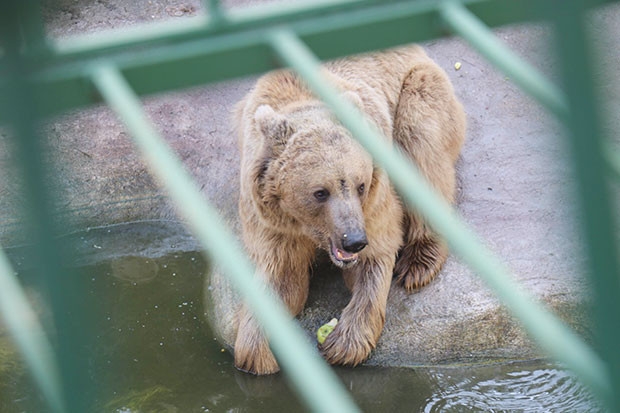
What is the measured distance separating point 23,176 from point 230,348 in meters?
4.89

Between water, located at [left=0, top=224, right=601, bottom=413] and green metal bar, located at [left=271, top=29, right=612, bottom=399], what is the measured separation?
3458 mm

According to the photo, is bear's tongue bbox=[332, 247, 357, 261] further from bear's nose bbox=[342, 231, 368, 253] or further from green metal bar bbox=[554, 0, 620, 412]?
green metal bar bbox=[554, 0, 620, 412]

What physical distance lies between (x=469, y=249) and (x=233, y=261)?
0.44 meters

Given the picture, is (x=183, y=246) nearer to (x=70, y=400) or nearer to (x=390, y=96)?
(x=390, y=96)

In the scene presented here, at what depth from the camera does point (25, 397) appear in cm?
568

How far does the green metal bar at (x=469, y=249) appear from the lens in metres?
1.47

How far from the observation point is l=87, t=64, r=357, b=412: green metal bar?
4.75ft

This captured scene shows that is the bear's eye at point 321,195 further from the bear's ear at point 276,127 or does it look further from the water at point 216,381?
the water at point 216,381

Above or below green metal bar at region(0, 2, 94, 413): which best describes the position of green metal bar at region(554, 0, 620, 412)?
below

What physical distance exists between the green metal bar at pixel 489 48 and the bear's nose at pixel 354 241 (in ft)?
9.65

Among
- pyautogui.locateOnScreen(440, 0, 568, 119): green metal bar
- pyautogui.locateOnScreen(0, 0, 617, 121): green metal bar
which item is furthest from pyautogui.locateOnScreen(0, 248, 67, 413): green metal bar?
pyautogui.locateOnScreen(440, 0, 568, 119): green metal bar

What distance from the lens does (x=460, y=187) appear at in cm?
651

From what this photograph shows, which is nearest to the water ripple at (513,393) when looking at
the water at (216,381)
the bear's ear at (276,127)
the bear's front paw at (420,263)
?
the water at (216,381)

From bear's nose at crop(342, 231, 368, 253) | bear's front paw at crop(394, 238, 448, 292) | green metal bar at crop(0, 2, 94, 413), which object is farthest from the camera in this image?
bear's front paw at crop(394, 238, 448, 292)
